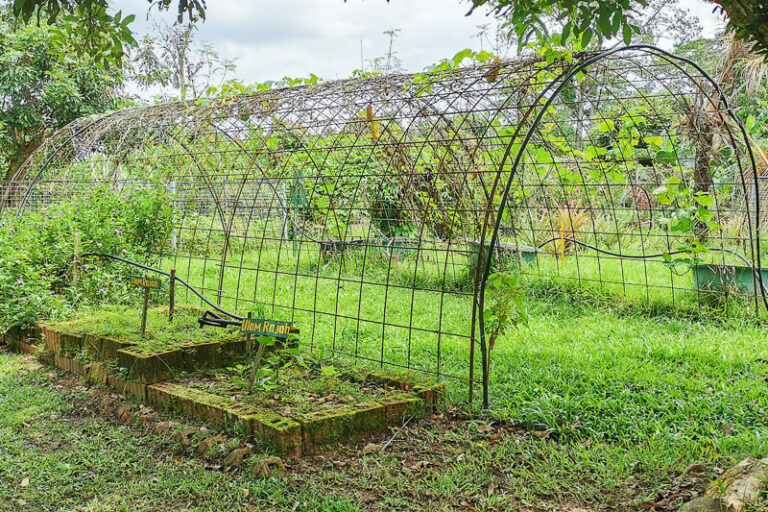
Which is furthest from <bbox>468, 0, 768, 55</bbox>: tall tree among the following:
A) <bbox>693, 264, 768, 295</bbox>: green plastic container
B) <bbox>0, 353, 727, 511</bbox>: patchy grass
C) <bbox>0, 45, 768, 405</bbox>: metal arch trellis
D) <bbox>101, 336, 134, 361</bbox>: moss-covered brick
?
<bbox>693, 264, 768, 295</bbox>: green plastic container

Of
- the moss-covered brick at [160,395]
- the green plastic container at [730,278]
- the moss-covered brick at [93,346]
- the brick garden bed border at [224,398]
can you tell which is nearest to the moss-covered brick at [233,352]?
the brick garden bed border at [224,398]

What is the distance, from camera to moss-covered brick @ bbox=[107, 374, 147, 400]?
4.26 m

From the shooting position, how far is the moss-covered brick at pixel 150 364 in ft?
13.9

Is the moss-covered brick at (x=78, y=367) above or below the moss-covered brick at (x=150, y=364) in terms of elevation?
below

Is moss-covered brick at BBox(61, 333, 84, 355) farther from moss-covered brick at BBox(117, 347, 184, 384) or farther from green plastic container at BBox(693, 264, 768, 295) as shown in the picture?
green plastic container at BBox(693, 264, 768, 295)

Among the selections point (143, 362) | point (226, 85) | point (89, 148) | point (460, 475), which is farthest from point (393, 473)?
point (89, 148)

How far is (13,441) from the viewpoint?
A: 3.68 meters

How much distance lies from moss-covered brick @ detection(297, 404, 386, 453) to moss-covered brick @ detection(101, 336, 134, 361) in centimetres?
177

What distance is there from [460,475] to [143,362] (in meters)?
2.31

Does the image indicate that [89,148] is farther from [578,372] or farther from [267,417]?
[578,372]

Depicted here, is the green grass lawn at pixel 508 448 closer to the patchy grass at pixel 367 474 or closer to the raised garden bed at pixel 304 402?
the patchy grass at pixel 367 474

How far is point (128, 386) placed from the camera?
4375mm

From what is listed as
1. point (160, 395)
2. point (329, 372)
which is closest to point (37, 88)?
point (160, 395)

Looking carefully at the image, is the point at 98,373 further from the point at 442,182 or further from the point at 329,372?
the point at 442,182
